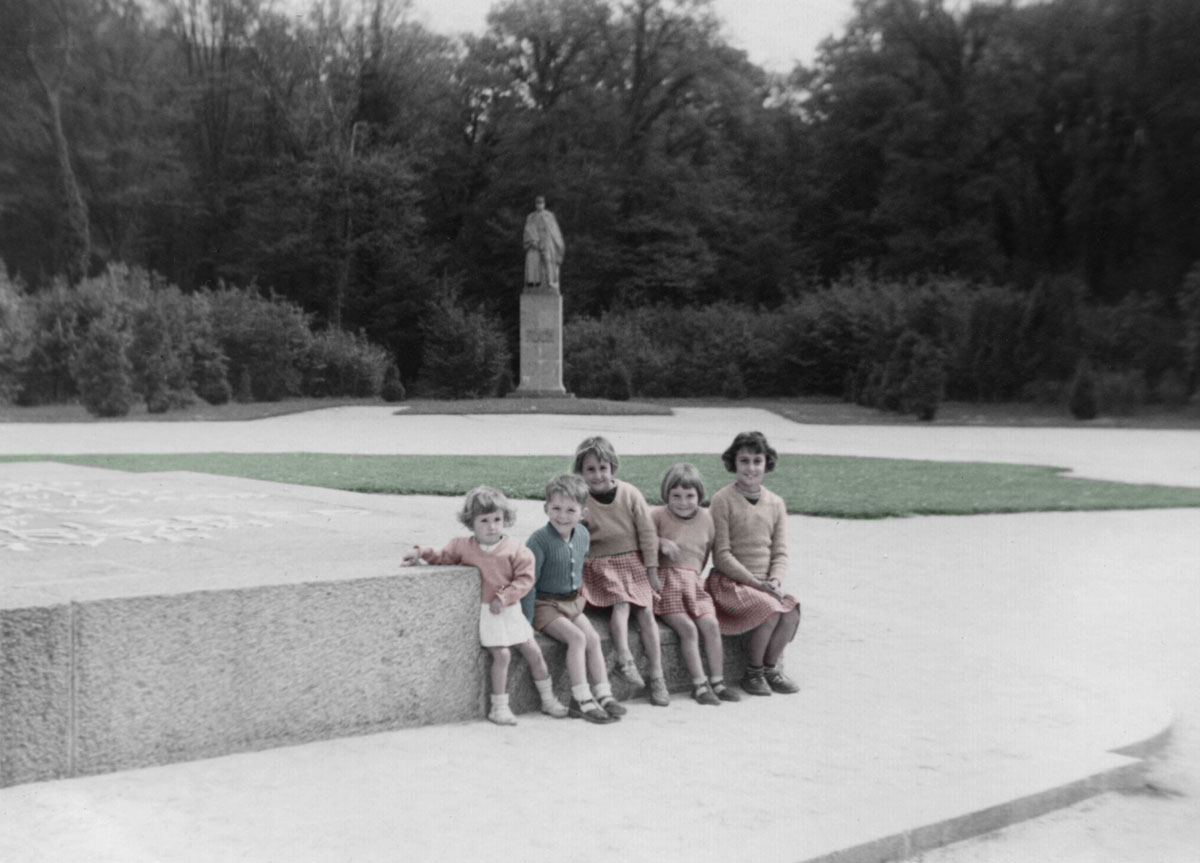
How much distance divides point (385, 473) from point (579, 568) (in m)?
9.28

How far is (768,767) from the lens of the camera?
14.7 feet

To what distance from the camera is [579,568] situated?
531cm

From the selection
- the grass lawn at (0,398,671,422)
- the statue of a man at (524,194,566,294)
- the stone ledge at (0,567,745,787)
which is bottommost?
the grass lawn at (0,398,671,422)

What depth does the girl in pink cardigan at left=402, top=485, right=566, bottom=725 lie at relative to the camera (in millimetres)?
4977

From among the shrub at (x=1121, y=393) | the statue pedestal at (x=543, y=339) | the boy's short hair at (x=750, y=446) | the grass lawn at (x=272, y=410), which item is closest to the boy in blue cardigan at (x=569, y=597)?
the boy's short hair at (x=750, y=446)

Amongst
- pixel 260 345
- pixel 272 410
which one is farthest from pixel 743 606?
pixel 260 345

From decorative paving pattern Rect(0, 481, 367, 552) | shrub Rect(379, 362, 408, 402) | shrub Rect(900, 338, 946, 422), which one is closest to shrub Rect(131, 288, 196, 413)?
shrub Rect(379, 362, 408, 402)

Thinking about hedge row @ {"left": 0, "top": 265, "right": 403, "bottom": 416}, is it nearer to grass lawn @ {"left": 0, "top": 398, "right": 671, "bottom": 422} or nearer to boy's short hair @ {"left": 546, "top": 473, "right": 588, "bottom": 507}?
grass lawn @ {"left": 0, "top": 398, "right": 671, "bottom": 422}

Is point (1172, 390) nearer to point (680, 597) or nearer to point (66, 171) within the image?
point (680, 597)

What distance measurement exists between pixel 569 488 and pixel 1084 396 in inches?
1058

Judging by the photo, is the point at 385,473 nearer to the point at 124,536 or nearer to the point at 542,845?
the point at 124,536

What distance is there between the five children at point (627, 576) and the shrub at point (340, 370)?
34.8 meters

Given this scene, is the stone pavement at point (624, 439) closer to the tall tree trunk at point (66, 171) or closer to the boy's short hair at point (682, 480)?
the boy's short hair at point (682, 480)

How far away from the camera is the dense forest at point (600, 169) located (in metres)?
42.2
